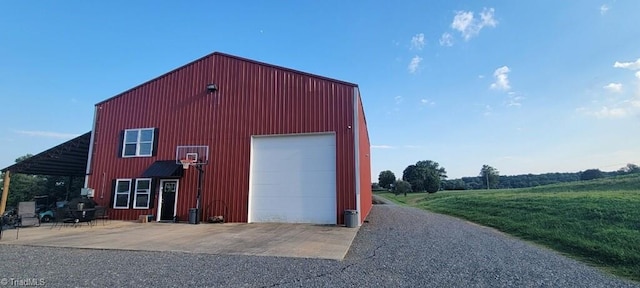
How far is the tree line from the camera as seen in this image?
56.8 m

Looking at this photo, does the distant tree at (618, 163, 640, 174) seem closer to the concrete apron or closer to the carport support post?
the concrete apron

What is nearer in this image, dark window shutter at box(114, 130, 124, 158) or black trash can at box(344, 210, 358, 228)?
black trash can at box(344, 210, 358, 228)

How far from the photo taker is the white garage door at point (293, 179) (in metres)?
11.4

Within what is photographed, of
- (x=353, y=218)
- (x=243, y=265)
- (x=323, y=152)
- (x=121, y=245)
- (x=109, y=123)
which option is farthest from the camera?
(x=109, y=123)

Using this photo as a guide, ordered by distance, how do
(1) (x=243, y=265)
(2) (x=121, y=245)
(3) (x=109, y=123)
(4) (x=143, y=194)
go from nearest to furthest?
(1) (x=243, y=265) → (2) (x=121, y=245) → (4) (x=143, y=194) → (3) (x=109, y=123)

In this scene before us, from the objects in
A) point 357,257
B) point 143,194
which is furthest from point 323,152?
point 143,194

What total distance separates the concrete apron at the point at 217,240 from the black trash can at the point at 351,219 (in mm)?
403

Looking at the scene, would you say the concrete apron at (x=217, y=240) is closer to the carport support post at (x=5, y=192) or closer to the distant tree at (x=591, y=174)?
the carport support post at (x=5, y=192)

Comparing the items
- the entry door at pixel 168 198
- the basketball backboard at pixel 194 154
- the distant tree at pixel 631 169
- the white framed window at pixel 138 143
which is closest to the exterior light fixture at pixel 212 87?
the basketball backboard at pixel 194 154

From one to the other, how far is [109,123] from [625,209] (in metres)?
22.1

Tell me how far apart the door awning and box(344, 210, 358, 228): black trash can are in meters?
7.50

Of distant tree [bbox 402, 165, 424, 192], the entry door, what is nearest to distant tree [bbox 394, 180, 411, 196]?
distant tree [bbox 402, 165, 424, 192]

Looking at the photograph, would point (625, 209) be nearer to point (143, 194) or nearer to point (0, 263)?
point (0, 263)

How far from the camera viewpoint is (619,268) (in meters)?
6.22
